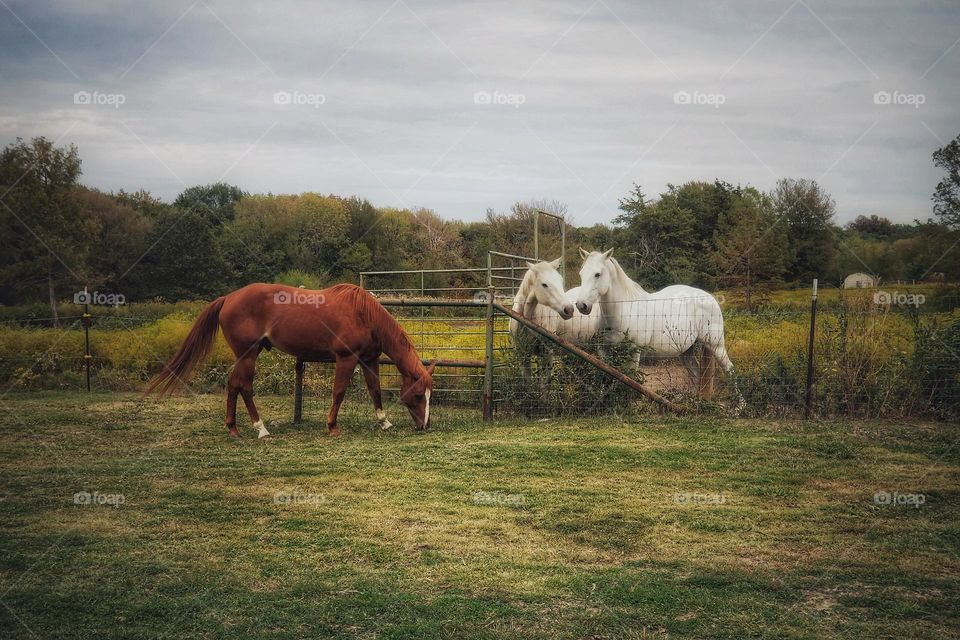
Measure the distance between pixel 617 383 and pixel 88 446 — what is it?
562 centimetres

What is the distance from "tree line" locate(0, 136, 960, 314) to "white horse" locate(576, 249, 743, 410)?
56.2ft

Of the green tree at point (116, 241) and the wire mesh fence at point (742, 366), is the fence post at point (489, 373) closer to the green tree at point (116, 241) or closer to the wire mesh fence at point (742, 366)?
the wire mesh fence at point (742, 366)

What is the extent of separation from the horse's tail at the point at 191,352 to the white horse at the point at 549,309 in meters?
3.59

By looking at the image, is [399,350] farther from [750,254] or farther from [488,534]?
[750,254]

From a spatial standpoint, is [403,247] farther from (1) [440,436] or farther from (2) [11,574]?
(2) [11,574]

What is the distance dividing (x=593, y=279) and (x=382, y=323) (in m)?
2.65

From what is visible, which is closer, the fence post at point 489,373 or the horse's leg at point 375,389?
the horse's leg at point 375,389

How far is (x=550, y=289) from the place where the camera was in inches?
323

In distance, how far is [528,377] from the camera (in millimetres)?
8312

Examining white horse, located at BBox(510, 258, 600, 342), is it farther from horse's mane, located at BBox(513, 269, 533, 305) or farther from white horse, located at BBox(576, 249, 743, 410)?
white horse, located at BBox(576, 249, 743, 410)

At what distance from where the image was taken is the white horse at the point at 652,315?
848cm

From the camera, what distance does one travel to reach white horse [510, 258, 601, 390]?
820cm

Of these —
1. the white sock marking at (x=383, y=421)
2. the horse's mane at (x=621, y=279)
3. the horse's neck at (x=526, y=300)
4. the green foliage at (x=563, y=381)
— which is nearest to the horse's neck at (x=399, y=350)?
the white sock marking at (x=383, y=421)

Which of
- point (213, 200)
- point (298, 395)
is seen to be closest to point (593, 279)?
point (298, 395)
